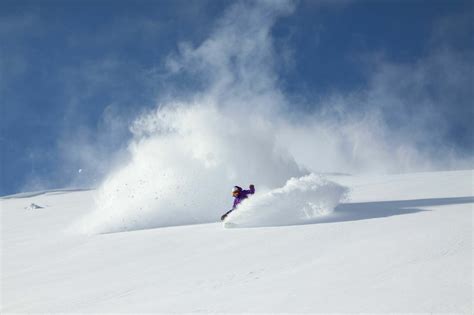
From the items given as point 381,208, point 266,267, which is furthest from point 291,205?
point 266,267

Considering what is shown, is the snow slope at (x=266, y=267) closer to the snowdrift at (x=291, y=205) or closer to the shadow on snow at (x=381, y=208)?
the shadow on snow at (x=381, y=208)

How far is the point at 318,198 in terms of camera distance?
1330 cm

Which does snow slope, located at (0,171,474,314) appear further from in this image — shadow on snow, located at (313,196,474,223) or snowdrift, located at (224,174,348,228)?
snowdrift, located at (224,174,348,228)

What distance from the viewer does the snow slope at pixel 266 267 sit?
6000 mm

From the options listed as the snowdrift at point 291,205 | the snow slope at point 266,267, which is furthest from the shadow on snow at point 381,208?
the snowdrift at point 291,205

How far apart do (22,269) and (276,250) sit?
552cm

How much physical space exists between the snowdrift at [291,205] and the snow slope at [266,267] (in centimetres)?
44

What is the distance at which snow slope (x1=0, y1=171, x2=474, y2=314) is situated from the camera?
6.00 metres

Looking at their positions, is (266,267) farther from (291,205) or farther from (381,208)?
(381,208)

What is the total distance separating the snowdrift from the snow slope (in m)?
0.44

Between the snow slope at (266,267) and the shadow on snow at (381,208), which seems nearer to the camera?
the snow slope at (266,267)

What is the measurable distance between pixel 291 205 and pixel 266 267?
4.99 m

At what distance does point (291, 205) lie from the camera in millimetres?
12820

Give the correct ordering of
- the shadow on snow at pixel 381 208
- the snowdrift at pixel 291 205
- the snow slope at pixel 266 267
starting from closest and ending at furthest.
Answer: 1. the snow slope at pixel 266 267
2. the shadow on snow at pixel 381 208
3. the snowdrift at pixel 291 205
